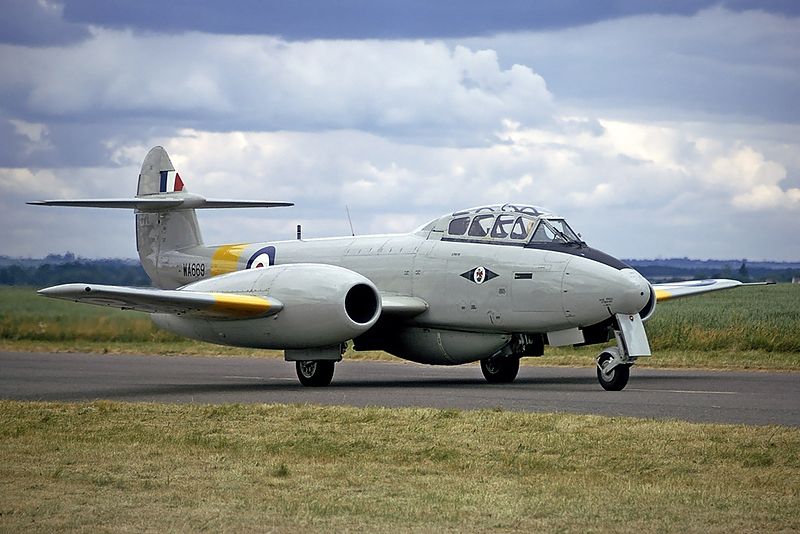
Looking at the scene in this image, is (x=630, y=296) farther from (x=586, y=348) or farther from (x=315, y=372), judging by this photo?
(x=586, y=348)

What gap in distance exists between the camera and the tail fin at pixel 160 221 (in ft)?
86.5

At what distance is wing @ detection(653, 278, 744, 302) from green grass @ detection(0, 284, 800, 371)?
1363 mm

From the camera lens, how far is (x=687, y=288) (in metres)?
24.6

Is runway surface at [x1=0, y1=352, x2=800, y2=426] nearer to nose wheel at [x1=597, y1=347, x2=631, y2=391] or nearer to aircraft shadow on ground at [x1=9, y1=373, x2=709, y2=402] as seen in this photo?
aircraft shadow on ground at [x1=9, y1=373, x2=709, y2=402]

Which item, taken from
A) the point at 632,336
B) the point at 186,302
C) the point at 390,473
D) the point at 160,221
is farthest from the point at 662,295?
the point at 390,473

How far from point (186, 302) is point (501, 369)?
5.17 m

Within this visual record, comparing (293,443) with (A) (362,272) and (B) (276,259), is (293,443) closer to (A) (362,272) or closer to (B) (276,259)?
(A) (362,272)

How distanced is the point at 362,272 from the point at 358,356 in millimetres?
9404

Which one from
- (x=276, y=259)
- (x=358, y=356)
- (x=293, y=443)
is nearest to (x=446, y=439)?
(x=293, y=443)

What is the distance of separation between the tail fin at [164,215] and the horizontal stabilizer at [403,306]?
5.46m

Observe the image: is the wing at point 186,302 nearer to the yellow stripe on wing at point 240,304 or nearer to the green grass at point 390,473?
the yellow stripe on wing at point 240,304

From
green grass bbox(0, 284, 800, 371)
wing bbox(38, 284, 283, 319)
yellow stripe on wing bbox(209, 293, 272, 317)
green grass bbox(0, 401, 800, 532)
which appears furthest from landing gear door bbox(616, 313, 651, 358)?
green grass bbox(0, 284, 800, 371)

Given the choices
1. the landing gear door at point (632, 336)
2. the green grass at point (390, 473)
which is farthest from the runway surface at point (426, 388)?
the green grass at point (390, 473)

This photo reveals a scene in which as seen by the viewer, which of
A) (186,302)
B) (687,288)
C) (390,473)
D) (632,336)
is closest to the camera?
(390,473)
